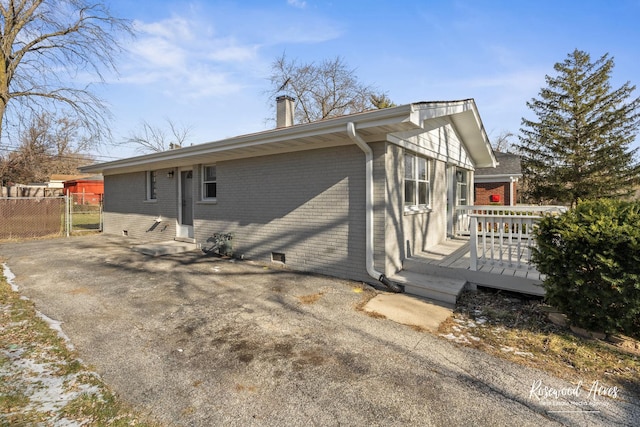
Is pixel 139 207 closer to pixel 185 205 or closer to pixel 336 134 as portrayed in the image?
pixel 185 205

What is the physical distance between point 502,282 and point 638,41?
415 inches

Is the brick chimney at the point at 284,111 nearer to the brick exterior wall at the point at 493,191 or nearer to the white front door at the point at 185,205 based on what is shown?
the white front door at the point at 185,205

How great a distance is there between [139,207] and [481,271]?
10701 mm

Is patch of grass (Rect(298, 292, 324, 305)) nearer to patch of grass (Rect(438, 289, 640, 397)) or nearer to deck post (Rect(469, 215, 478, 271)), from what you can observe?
patch of grass (Rect(438, 289, 640, 397))

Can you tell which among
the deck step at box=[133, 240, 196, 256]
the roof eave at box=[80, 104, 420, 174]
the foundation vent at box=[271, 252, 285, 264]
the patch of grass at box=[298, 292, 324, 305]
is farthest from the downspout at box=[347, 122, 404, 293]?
the deck step at box=[133, 240, 196, 256]

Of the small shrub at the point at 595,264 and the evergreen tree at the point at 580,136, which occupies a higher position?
the evergreen tree at the point at 580,136

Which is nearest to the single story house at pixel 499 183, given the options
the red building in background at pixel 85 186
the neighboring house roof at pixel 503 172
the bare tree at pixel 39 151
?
the neighboring house roof at pixel 503 172

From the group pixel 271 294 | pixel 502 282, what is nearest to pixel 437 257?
pixel 502 282

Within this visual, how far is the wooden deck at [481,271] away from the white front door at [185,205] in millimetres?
6548

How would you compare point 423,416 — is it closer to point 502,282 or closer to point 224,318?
point 224,318

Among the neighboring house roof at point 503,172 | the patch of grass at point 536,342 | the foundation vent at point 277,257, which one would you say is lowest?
the patch of grass at point 536,342

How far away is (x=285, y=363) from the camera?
3.02 m

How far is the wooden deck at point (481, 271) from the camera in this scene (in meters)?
4.71

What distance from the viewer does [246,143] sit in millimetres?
6375
